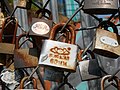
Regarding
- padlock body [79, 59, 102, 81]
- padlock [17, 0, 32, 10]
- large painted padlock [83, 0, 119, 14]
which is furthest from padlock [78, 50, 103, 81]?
padlock [17, 0, 32, 10]

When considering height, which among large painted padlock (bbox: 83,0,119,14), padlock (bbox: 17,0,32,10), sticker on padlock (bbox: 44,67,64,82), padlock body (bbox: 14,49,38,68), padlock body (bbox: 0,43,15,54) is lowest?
sticker on padlock (bbox: 44,67,64,82)

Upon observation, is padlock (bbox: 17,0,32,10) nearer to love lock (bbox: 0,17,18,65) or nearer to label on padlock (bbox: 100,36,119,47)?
love lock (bbox: 0,17,18,65)

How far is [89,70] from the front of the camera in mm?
643

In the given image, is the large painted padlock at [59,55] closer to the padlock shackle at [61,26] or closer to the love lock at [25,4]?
the padlock shackle at [61,26]

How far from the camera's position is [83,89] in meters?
0.91

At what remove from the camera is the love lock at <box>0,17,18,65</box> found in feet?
2.54

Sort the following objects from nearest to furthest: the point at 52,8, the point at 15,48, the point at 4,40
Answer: the point at 15,48, the point at 4,40, the point at 52,8

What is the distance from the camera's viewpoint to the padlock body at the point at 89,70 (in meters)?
0.64

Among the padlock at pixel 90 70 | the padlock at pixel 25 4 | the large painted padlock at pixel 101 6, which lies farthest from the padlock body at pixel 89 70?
the padlock at pixel 25 4

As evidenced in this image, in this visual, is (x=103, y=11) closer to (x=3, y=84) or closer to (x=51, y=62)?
(x=51, y=62)

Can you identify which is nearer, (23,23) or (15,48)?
(15,48)

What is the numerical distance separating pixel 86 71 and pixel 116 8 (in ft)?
0.44

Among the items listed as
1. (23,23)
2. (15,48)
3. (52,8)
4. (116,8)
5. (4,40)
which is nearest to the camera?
(116,8)

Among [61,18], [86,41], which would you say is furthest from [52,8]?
[86,41]
